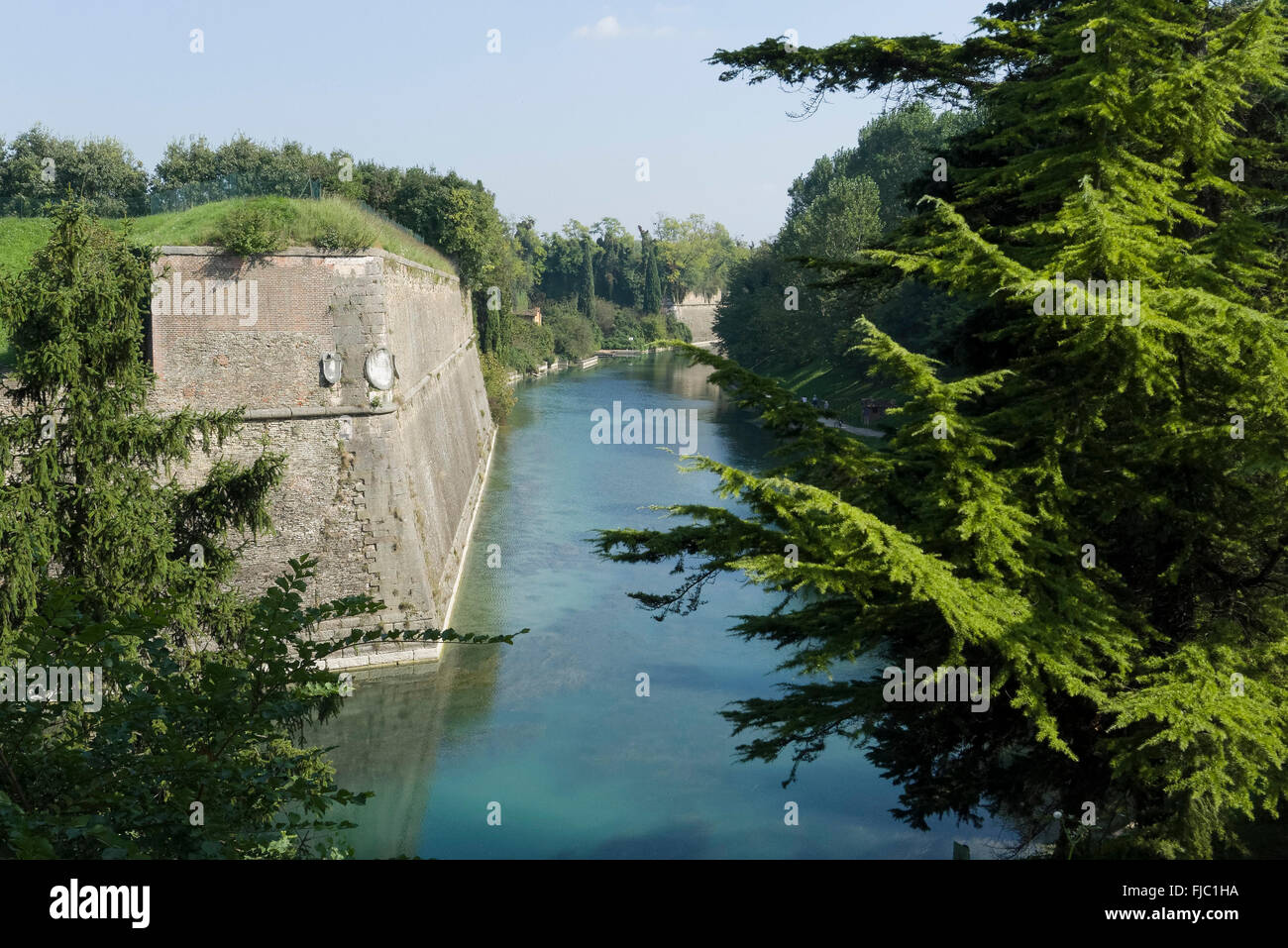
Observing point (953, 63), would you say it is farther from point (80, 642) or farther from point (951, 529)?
point (80, 642)

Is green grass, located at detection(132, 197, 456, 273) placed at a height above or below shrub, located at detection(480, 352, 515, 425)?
above

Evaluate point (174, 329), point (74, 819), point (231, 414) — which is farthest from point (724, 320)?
point (74, 819)

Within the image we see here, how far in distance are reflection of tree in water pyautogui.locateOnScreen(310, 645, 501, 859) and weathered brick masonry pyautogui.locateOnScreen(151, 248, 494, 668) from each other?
2.22 ft

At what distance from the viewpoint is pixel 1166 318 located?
679cm

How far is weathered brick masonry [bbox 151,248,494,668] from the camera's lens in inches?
688

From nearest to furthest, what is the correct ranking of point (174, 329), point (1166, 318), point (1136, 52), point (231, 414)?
1. point (1166, 318)
2. point (1136, 52)
3. point (231, 414)
4. point (174, 329)

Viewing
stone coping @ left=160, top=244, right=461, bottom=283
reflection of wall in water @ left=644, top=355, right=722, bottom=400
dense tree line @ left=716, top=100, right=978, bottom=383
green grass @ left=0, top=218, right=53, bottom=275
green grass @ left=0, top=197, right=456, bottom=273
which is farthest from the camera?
reflection of wall in water @ left=644, top=355, right=722, bottom=400

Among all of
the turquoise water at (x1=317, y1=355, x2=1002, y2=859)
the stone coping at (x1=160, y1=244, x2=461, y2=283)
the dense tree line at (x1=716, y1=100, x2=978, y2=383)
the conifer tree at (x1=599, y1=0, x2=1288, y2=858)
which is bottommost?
the turquoise water at (x1=317, y1=355, x2=1002, y2=859)

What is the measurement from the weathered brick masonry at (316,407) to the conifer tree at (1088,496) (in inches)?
411

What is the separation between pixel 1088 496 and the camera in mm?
7957

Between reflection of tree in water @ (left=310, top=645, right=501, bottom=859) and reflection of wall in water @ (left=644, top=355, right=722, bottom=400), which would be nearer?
reflection of tree in water @ (left=310, top=645, right=501, bottom=859)

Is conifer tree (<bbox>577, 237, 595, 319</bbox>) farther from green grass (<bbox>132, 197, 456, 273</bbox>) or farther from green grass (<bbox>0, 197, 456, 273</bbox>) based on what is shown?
green grass (<bbox>132, 197, 456, 273</bbox>)

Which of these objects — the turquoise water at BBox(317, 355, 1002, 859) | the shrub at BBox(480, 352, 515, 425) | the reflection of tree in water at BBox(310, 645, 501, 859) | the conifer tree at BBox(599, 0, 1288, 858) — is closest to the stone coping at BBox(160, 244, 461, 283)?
the turquoise water at BBox(317, 355, 1002, 859)
